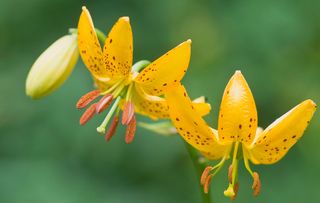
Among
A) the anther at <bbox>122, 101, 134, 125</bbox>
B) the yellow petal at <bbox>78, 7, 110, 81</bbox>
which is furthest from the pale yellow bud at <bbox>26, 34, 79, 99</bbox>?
the anther at <bbox>122, 101, 134, 125</bbox>

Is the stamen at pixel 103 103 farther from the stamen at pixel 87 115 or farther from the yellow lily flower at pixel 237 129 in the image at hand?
the yellow lily flower at pixel 237 129

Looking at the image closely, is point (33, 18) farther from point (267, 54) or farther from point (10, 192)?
point (267, 54)

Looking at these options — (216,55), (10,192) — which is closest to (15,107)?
(10,192)

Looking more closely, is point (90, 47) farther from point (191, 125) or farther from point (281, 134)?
point (281, 134)

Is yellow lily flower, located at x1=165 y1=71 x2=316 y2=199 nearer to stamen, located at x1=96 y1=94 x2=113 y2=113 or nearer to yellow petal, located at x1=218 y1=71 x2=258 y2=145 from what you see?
yellow petal, located at x1=218 y1=71 x2=258 y2=145

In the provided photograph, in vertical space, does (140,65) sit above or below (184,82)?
above

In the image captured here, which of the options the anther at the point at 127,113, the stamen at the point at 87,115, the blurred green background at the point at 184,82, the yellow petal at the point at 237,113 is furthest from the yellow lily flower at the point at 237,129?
the blurred green background at the point at 184,82

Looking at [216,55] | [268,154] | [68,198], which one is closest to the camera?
[268,154]

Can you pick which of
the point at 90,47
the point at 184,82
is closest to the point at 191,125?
the point at 90,47
